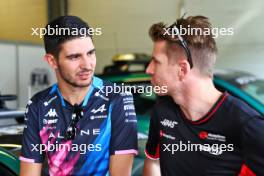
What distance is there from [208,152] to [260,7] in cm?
499

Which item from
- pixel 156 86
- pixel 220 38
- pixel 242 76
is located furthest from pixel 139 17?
pixel 156 86

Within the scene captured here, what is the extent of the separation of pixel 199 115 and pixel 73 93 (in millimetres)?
631

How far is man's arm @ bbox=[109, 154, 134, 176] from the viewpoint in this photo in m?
1.82

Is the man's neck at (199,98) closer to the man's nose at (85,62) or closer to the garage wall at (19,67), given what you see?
the man's nose at (85,62)

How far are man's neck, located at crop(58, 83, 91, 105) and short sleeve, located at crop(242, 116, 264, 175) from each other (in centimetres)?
79

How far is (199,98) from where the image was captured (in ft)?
5.04

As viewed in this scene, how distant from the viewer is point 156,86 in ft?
5.39

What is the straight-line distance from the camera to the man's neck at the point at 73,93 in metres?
1.87

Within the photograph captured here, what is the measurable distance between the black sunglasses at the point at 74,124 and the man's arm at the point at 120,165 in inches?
8.2

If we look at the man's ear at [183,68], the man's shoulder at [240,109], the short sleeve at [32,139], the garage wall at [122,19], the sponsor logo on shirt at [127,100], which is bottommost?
the short sleeve at [32,139]

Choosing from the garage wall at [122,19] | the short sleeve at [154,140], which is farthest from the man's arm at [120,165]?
the garage wall at [122,19]

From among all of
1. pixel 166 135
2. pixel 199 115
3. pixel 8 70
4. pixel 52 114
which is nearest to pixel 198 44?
pixel 199 115

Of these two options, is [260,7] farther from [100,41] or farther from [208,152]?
[208,152]

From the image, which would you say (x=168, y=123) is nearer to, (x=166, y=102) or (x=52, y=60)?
(x=166, y=102)
